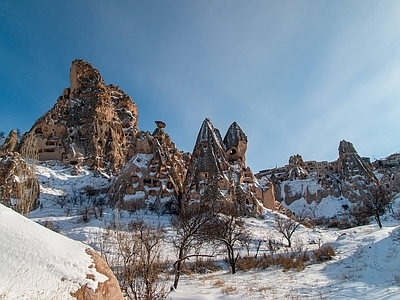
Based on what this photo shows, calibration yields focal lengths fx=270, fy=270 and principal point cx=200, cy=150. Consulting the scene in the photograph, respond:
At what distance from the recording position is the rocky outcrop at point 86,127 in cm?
4659

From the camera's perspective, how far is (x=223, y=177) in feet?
119

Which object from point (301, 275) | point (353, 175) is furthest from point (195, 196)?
point (353, 175)

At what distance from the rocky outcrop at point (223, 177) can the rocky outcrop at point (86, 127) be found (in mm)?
17783

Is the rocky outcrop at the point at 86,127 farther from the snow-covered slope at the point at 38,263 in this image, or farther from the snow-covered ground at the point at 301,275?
the snow-covered slope at the point at 38,263

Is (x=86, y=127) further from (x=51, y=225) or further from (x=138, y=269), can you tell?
(x=138, y=269)

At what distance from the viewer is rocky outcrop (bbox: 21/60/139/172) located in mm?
46594

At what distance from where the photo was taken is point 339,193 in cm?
5488

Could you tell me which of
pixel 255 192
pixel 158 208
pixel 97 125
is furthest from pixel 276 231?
pixel 97 125

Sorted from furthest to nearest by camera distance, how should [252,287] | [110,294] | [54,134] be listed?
[54,134], [252,287], [110,294]

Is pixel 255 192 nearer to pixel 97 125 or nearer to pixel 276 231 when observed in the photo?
pixel 276 231

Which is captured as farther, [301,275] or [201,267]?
[201,267]

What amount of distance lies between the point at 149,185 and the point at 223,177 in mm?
9939

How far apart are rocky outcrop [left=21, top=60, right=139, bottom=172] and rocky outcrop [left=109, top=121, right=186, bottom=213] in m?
12.2

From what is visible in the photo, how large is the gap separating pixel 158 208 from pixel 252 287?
76.4ft
